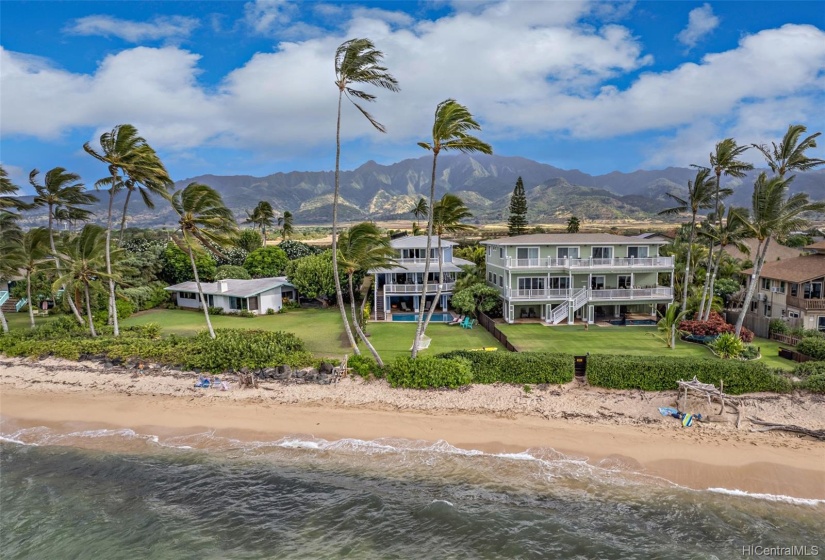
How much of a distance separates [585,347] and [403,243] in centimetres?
1818

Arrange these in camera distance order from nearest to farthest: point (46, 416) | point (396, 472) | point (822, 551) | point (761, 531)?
1. point (822, 551)
2. point (761, 531)
3. point (396, 472)
4. point (46, 416)

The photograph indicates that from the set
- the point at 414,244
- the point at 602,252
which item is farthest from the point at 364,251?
the point at 602,252

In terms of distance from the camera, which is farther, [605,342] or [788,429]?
[605,342]

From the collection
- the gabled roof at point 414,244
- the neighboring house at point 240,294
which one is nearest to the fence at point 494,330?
the gabled roof at point 414,244

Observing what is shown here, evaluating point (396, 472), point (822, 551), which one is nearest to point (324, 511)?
point (396, 472)

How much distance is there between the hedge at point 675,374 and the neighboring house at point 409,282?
16185mm

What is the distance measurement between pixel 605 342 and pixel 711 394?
25.1 ft

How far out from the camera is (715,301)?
3025 cm

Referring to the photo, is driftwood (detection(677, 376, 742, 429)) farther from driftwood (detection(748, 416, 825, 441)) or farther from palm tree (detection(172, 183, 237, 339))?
palm tree (detection(172, 183, 237, 339))

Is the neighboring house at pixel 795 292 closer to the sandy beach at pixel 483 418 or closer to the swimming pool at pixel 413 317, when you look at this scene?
the sandy beach at pixel 483 418

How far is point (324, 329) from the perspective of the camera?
29719mm

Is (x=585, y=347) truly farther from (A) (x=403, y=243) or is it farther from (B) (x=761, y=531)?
(A) (x=403, y=243)

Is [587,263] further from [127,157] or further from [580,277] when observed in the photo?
[127,157]

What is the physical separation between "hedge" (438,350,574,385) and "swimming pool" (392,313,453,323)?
12346 millimetres
